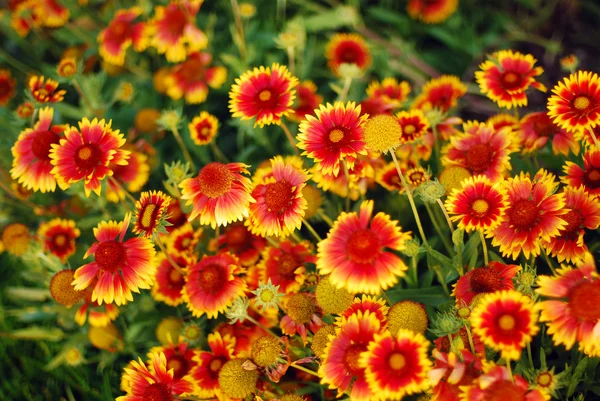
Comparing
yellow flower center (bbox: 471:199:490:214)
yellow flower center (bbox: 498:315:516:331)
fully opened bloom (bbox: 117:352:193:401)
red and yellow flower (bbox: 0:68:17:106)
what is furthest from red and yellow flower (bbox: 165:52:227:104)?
yellow flower center (bbox: 498:315:516:331)

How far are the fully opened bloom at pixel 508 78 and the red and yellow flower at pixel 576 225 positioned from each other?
0.39m

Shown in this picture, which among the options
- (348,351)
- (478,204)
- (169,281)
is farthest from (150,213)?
(478,204)

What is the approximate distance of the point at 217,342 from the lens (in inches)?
65.1

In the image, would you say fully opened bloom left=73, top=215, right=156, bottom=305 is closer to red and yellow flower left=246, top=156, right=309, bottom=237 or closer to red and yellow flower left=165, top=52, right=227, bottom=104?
red and yellow flower left=246, top=156, right=309, bottom=237

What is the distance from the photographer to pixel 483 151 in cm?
163

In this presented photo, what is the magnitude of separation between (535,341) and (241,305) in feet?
2.93

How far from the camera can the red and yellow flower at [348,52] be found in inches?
99.1

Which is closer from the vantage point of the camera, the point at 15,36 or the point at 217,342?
the point at 217,342

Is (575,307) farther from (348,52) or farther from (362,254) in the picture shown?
(348,52)

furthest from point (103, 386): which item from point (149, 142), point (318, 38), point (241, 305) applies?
point (318, 38)

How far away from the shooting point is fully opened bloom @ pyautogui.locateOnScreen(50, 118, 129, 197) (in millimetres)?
1617

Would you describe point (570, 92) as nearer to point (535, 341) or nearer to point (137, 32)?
point (535, 341)

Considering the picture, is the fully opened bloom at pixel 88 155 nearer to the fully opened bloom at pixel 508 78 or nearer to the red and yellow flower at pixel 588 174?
the fully opened bloom at pixel 508 78

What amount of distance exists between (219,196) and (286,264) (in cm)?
37
